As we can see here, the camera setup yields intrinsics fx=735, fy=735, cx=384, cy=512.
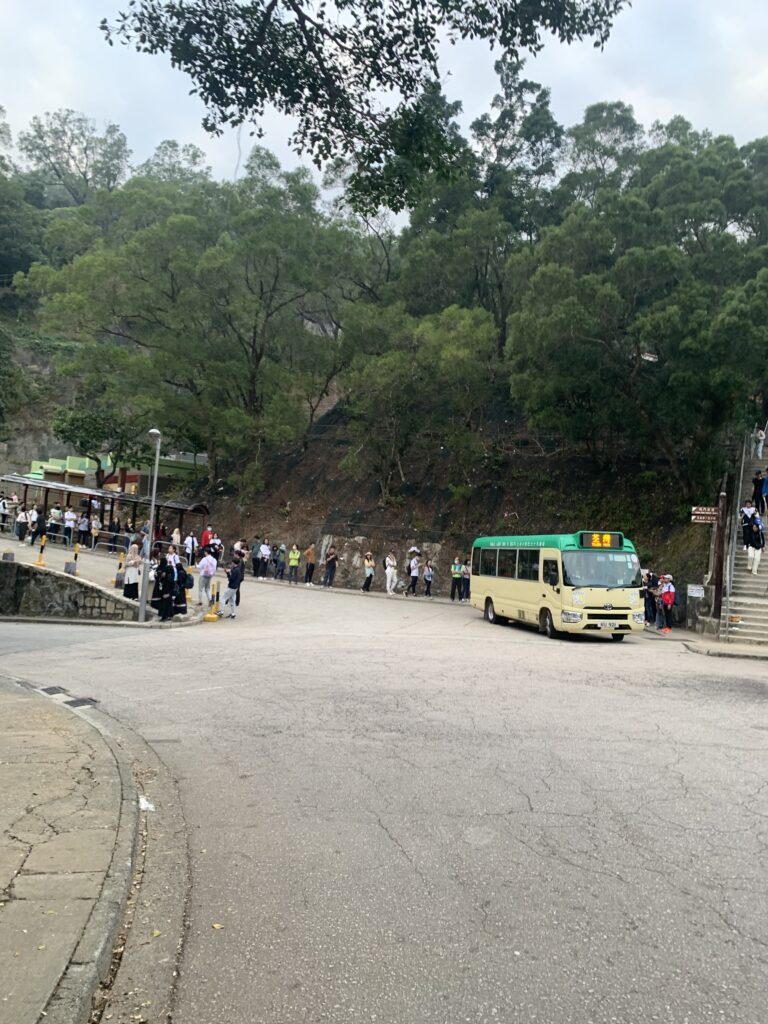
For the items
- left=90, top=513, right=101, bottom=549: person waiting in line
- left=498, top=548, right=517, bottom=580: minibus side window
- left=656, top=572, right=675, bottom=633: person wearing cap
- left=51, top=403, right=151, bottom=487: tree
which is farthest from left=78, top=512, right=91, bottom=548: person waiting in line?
left=656, top=572, right=675, bottom=633: person wearing cap

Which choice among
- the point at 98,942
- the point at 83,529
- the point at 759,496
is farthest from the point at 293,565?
the point at 98,942

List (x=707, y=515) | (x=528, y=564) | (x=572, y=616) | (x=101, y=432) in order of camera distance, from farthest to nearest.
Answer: (x=101, y=432)
(x=707, y=515)
(x=528, y=564)
(x=572, y=616)

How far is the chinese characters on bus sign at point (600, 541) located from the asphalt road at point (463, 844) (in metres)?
7.48

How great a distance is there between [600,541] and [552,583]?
1673 millimetres

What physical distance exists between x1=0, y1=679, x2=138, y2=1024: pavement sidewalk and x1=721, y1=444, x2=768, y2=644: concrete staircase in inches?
722

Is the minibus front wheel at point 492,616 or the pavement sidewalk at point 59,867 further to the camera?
the minibus front wheel at point 492,616

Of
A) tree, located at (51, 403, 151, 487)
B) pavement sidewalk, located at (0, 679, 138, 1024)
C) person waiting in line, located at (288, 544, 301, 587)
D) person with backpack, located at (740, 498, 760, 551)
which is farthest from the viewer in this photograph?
tree, located at (51, 403, 151, 487)

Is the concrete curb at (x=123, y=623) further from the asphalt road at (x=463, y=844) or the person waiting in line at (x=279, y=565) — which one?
the person waiting in line at (x=279, y=565)

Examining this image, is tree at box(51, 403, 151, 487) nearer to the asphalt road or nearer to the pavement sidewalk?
the asphalt road

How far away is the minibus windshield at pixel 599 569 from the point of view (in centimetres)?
1892

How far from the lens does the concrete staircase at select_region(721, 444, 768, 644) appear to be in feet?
67.2

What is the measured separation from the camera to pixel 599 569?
19.1m

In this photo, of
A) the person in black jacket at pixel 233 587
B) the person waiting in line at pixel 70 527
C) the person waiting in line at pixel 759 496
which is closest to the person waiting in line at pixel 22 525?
the person waiting in line at pixel 70 527

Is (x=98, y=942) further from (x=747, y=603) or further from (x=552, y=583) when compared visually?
(x=747, y=603)
